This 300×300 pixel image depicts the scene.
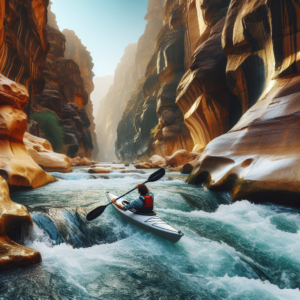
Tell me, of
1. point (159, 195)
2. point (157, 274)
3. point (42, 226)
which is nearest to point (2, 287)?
point (42, 226)

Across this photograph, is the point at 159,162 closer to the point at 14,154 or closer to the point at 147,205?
the point at 14,154

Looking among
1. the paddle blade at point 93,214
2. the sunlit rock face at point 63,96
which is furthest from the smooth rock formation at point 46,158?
the sunlit rock face at point 63,96

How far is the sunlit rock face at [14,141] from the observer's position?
5363mm

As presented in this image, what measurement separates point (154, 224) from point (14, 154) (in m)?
4.99

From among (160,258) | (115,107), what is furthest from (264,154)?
(115,107)

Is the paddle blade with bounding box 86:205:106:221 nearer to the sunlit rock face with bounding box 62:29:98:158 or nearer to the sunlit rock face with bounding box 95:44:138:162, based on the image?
the sunlit rock face with bounding box 62:29:98:158

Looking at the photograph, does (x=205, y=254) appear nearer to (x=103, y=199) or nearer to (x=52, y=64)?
(x=103, y=199)

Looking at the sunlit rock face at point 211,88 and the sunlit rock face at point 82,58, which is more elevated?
the sunlit rock face at point 82,58

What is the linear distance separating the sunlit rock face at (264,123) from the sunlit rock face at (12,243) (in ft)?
15.7

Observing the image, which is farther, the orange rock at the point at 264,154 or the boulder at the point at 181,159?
the boulder at the point at 181,159

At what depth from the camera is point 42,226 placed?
304 centimetres

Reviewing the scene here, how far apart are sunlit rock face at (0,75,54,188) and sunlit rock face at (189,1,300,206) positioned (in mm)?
5653

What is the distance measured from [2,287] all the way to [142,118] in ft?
110

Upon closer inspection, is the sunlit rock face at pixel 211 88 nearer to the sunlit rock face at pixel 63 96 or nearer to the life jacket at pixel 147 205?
the life jacket at pixel 147 205
